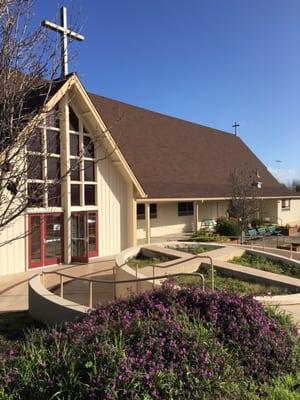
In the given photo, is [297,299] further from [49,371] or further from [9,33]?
[9,33]

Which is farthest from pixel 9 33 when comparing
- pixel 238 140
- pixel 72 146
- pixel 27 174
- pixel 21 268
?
pixel 238 140

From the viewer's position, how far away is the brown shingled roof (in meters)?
25.2

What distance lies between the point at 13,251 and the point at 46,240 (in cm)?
178

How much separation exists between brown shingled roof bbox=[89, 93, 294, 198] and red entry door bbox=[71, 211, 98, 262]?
13.5ft

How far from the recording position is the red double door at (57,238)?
55.0ft

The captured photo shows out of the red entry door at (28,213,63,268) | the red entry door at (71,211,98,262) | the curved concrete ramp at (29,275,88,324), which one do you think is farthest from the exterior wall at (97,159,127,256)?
the curved concrete ramp at (29,275,88,324)

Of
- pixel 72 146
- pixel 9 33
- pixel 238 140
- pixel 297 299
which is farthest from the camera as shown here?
pixel 238 140

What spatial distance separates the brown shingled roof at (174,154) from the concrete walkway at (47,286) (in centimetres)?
732

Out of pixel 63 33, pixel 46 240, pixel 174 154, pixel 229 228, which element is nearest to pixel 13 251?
pixel 46 240

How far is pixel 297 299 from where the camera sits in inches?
364

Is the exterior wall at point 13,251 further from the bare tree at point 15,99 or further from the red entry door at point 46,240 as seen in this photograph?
the bare tree at point 15,99

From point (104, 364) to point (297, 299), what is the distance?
238 inches

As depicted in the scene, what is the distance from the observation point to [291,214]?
4153 centimetres

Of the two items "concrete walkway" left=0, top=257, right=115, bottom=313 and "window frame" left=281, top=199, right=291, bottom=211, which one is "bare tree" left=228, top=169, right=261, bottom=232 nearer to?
"concrete walkway" left=0, top=257, right=115, bottom=313
